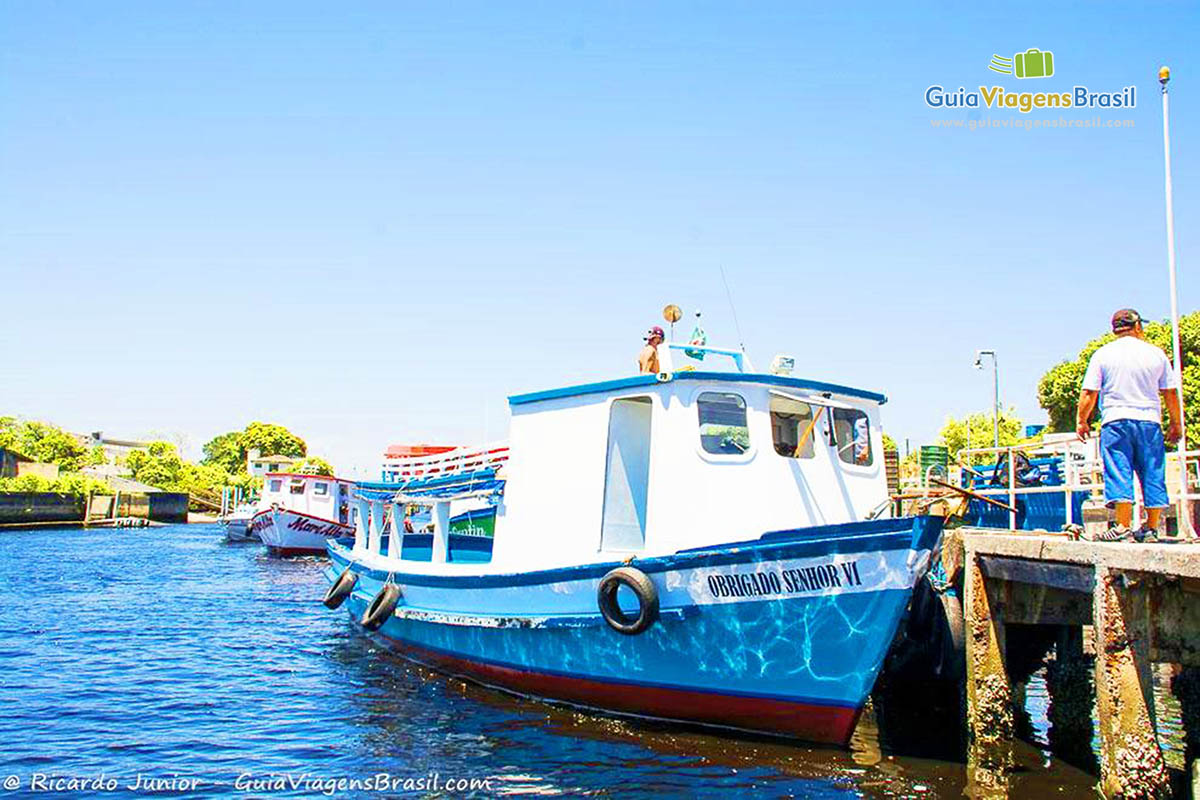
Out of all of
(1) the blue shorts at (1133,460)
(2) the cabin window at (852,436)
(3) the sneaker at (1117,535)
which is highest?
(2) the cabin window at (852,436)

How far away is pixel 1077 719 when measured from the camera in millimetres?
11148

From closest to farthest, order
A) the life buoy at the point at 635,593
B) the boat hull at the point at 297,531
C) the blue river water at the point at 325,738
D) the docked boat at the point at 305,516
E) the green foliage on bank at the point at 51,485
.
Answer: the blue river water at the point at 325,738 < the life buoy at the point at 635,593 < the boat hull at the point at 297,531 < the docked boat at the point at 305,516 < the green foliage on bank at the point at 51,485

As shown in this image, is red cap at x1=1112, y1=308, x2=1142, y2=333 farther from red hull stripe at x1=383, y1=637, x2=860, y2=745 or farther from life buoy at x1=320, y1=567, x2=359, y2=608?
life buoy at x1=320, y1=567, x2=359, y2=608

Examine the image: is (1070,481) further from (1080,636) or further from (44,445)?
(44,445)

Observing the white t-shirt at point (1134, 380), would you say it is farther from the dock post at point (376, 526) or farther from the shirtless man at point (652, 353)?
the dock post at point (376, 526)

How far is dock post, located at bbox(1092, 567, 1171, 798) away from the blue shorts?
1.05 meters

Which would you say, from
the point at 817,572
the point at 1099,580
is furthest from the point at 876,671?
the point at 1099,580

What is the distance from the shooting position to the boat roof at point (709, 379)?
1116 cm

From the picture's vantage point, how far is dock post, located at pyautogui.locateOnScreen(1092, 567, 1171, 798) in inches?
303

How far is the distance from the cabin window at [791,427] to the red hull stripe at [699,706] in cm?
304

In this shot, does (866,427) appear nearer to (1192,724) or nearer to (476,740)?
(1192,724)

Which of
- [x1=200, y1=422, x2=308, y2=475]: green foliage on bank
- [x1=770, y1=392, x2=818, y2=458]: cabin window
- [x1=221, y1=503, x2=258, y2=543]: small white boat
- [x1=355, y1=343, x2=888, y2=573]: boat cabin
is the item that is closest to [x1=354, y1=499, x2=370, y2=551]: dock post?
[x1=355, y1=343, x2=888, y2=573]: boat cabin

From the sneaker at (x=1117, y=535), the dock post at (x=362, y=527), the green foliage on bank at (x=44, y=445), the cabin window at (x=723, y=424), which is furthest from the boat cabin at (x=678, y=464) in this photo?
the green foliage on bank at (x=44, y=445)

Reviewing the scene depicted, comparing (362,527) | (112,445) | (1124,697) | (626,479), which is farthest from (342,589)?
(112,445)
